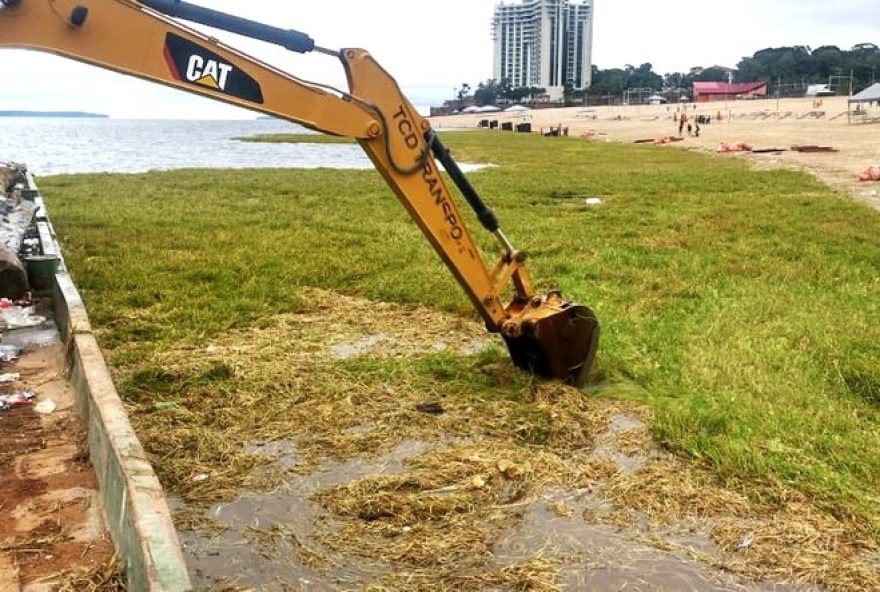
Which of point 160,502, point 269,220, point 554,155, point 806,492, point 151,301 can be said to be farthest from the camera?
point 554,155

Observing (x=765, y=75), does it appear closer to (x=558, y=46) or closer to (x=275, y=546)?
(x=558, y=46)

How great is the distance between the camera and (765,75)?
5054 inches

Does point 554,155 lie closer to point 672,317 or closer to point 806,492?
point 672,317

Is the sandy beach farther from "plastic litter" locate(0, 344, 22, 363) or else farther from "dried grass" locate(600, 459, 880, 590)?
"plastic litter" locate(0, 344, 22, 363)

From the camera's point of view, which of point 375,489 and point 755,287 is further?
point 755,287

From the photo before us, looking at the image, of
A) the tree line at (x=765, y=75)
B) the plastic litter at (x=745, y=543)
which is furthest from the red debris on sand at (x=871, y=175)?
the tree line at (x=765, y=75)

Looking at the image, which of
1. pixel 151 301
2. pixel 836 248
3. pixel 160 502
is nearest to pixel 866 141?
pixel 836 248

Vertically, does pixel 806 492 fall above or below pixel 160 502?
below

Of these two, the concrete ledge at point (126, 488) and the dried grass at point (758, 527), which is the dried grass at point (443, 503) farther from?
the concrete ledge at point (126, 488)

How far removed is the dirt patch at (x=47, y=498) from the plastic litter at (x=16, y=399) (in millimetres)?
47

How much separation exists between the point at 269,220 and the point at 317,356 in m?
7.06

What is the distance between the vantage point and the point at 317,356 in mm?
6527

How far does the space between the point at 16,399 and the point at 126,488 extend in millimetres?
2159

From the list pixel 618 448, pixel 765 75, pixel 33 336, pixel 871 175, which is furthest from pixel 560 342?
pixel 765 75
